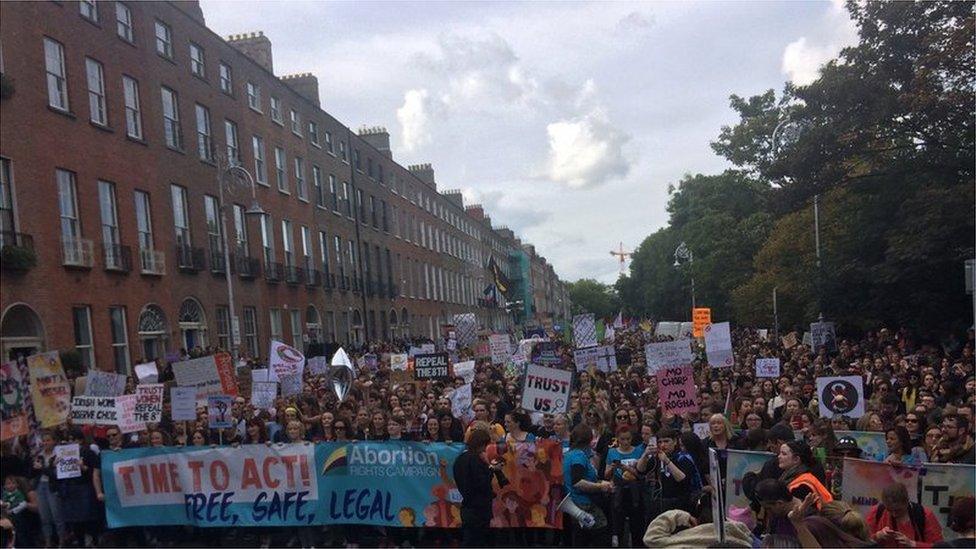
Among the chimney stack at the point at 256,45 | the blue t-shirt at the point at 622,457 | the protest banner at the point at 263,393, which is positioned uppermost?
the chimney stack at the point at 256,45

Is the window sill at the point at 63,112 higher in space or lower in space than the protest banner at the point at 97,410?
higher

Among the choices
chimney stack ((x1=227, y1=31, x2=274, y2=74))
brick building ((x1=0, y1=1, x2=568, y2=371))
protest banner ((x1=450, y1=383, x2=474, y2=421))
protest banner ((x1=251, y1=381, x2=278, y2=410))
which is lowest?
protest banner ((x1=450, y1=383, x2=474, y2=421))

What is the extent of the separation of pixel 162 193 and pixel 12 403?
56.4 ft

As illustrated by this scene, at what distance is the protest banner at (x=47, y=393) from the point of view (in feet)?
36.8

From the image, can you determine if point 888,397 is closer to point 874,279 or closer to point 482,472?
point 482,472

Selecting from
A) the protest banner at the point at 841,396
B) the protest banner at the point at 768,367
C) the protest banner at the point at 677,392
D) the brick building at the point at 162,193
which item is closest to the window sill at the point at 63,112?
the brick building at the point at 162,193

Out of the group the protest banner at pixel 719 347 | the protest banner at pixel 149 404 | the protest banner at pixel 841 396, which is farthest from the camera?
the protest banner at pixel 719 347

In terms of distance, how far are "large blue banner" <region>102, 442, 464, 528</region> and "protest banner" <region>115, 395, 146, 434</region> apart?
1.04 meters

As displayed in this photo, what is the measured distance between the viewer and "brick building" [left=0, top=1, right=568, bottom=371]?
795 inches

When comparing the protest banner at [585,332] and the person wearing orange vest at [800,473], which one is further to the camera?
the protest banner at [585,332]

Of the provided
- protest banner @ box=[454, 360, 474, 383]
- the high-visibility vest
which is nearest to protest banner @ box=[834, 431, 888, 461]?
the high-visibility vest

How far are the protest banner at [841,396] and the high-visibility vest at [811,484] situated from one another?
503cm

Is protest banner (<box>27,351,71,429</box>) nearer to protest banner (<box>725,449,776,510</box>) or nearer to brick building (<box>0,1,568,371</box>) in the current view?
protest banner (<box>725,449,776,510</box>)

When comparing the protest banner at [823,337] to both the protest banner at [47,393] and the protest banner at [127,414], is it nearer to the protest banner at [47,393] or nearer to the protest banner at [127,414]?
the protest banner at [127,414]
